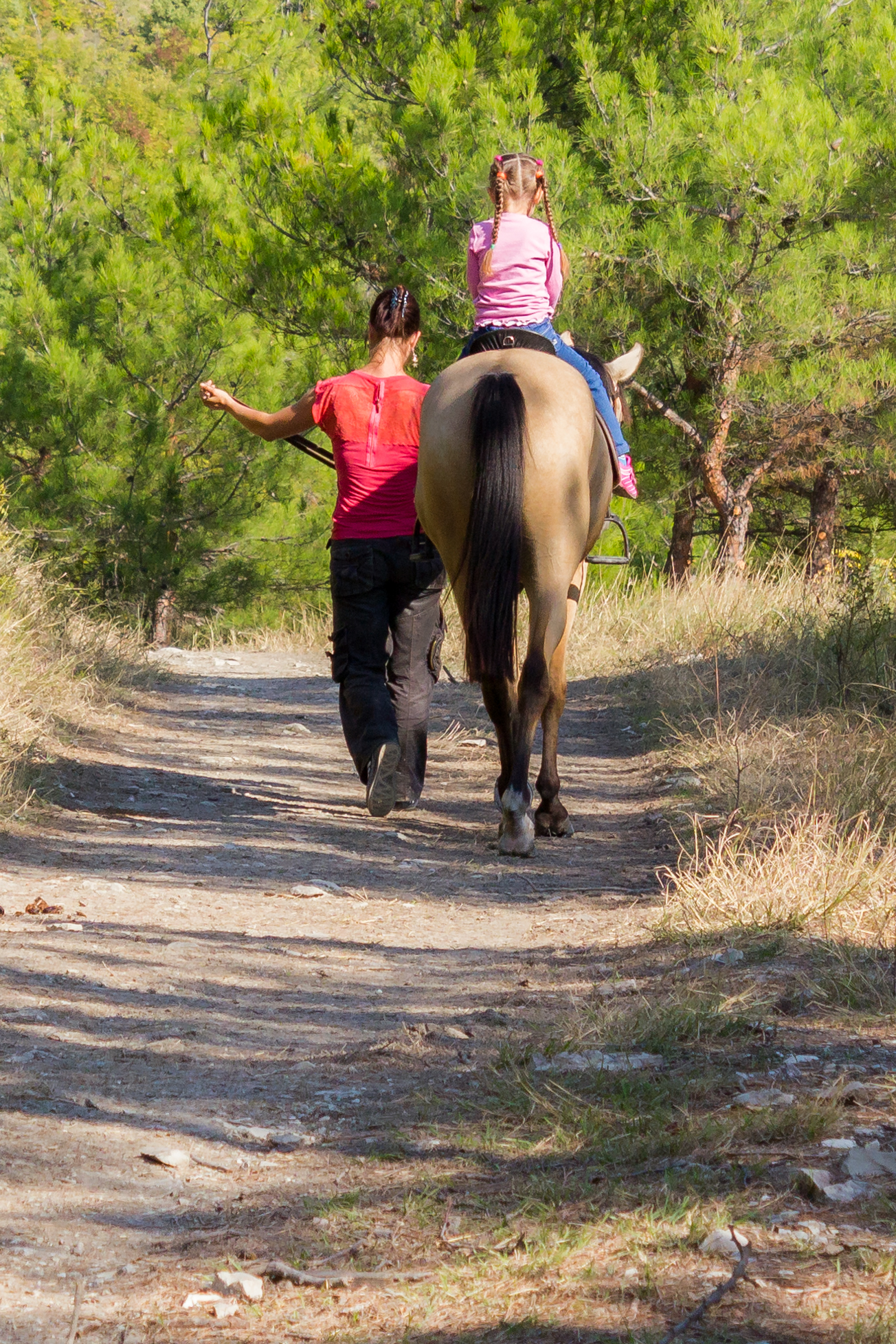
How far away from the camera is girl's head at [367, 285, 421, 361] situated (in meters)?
5.10

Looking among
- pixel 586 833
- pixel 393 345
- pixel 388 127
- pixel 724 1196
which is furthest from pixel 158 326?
pixel 724 1196

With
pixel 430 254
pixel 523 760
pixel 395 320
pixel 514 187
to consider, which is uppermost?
pixel 430 254

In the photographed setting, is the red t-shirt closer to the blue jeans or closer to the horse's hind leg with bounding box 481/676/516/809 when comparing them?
the blue jeans

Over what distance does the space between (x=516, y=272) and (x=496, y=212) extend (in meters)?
0.25

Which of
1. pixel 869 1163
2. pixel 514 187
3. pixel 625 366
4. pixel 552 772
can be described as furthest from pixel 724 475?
pixel 869 1163

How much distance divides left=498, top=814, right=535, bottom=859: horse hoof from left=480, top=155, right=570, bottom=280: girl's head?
6.51 ft

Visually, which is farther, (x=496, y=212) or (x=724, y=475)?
(x=724, y=475)

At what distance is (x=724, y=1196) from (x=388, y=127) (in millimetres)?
10685

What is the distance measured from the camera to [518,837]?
15.0ft

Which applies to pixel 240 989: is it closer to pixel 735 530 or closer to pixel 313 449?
pixel 313 449

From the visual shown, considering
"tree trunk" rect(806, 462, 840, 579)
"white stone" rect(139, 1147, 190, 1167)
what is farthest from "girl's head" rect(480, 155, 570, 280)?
"tree trunk" rect(806, 462, 840, 579)

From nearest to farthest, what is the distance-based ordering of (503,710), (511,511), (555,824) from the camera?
(511,511)
(503,710)
(555,824)

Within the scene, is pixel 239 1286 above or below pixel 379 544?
below

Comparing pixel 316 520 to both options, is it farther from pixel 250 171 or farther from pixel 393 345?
pixel 393 345
